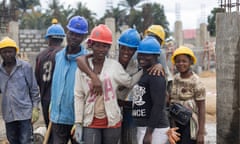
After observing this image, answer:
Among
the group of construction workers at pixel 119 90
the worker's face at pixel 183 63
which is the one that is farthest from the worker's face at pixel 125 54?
the worker's face at pixel 183 63

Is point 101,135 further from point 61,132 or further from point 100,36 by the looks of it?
Answer: point 100,36

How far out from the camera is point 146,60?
12.3 ft

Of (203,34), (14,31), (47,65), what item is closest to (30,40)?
(14,31)

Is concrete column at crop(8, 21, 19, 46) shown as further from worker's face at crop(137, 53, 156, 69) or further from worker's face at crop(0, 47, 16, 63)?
worker's face at crop(137, 53, 156, 69)

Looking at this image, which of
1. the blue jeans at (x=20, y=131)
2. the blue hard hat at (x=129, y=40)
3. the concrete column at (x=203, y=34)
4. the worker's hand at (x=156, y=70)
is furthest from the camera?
the concrete column at (x=203, y=34)

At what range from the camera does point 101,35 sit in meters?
3.75

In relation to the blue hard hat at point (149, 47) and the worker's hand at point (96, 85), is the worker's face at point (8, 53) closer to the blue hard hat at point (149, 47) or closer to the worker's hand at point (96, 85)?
the worker's hand at point (96, 85)

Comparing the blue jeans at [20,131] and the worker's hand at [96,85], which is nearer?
the worker's hand at [96,85]

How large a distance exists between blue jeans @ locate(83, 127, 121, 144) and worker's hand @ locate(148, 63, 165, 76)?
642mm

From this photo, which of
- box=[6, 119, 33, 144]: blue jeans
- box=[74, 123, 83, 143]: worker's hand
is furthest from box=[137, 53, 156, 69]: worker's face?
box=[6, 119, 33, 144]: blue jeans

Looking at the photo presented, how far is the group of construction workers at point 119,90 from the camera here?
372 cm

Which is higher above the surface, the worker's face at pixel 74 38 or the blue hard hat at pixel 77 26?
the blue hard hat at pixel 77 26

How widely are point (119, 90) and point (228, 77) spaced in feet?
6.22

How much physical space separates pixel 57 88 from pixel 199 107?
1.46 m
